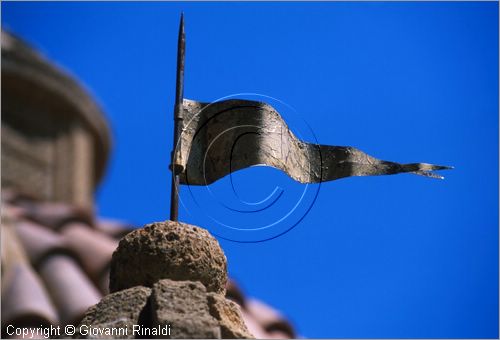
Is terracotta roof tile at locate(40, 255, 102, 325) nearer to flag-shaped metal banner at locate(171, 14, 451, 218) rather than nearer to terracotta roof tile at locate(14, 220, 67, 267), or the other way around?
terracotta roof tile at locate(14, 220, 67, 267)

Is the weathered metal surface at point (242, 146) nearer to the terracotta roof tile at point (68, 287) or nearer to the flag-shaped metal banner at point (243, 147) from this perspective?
the flag-shaped metal banner at point (243, 147)

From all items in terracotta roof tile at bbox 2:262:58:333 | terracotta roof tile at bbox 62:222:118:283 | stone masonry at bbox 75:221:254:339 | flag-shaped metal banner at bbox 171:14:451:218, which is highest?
terracotta roof tile at bbox 62:222:118:283

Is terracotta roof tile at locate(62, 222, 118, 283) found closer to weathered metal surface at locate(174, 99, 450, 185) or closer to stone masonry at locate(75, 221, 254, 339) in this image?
weathered metal surface at locate(174, 99, 450, 185)

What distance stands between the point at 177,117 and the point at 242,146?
276 mm

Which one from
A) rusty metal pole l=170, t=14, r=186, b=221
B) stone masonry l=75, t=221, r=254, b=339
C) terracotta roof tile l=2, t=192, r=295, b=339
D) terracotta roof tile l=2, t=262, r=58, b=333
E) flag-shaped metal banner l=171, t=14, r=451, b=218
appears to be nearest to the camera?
stone masonry l=75, t=221, r=254, b=339

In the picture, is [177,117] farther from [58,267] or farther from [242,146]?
[58,267]

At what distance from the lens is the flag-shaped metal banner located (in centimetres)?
429

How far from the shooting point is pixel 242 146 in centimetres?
433

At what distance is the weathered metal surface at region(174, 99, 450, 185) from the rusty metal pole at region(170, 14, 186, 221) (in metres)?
0.04

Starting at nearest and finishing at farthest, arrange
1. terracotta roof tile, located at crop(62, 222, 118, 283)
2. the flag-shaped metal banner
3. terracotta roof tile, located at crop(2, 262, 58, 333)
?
the flag-shaped metal banner
terracotta roof tile, located at crop(2, 262, 58, 333)
terracotta roof tile, located at crop(62, 222, 118, 283)

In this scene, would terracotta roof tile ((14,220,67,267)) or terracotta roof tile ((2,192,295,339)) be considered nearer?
terracotta roof tile ((2,192,295,339))

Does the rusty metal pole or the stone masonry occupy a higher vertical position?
the rusty metal pole

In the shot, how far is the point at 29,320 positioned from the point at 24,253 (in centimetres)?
170

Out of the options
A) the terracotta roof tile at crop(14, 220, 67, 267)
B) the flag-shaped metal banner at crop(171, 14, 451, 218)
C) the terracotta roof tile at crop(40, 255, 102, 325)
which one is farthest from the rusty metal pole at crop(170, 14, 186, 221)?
the terracotta roof tile at crop(14, 220, 67, 267)
